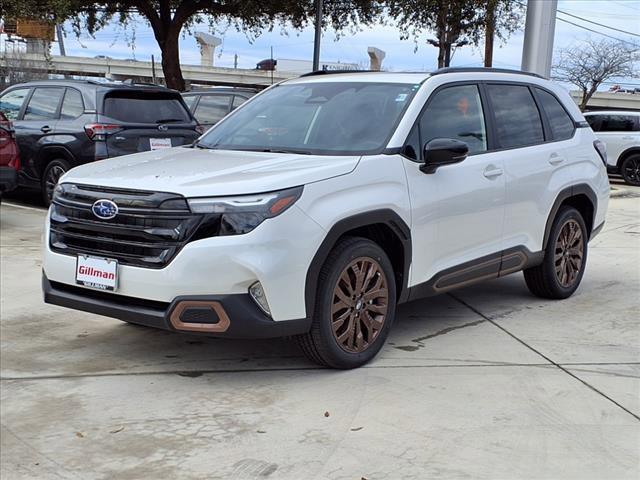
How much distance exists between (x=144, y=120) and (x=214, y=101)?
126 inches

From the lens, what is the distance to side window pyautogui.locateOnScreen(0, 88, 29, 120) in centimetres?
1112

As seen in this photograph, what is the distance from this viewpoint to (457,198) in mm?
5137

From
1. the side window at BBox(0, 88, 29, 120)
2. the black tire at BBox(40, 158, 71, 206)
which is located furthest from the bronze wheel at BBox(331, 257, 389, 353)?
the side window at BBox(0, 88, 29, 120)

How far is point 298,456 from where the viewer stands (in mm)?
3494

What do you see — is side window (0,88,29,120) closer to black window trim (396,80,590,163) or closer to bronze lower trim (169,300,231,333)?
black window trim (396,80,590,163)

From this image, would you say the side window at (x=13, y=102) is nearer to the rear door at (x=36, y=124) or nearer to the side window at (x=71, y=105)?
the rear door at (x=36, y=124)

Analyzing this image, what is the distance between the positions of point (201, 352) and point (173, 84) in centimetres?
1588

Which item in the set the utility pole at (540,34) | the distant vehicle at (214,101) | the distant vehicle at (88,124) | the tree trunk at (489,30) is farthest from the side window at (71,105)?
the tree trunk at (489,30)

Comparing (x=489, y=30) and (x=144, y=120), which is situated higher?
(x=489, y=30)

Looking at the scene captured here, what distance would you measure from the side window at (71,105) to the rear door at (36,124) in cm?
13

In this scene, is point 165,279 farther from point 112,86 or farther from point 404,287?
point 112,86

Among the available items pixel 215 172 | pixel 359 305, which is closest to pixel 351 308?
pixel 359 305

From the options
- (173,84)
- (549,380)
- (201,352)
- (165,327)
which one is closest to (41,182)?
(201,352)

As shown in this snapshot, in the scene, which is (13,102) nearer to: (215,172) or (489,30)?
(215,172)
